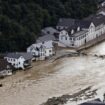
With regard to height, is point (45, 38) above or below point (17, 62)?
above

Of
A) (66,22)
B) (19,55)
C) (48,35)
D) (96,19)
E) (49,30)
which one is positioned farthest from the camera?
(96,19)

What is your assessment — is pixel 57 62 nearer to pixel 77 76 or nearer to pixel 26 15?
pixel 77 76

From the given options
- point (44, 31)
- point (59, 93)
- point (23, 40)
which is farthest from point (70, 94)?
point (44, 31)

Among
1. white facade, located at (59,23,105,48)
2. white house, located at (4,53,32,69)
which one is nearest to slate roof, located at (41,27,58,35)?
white facade, located at (59,23,105,48)

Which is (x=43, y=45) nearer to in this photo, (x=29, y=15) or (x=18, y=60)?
(x=18, y=60)

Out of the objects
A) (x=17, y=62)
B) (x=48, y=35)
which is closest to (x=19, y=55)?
(x=17, y=62)

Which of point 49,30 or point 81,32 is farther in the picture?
point 49,30

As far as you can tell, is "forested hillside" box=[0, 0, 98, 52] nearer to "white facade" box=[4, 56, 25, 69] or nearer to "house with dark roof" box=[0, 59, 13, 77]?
"white facade" box=[4, 56, 25, 69]
